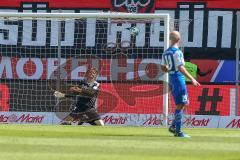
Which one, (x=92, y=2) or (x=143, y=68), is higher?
(x=92, y=2)

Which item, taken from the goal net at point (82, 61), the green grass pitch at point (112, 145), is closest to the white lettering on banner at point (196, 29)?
the goal net at point (82, 61)

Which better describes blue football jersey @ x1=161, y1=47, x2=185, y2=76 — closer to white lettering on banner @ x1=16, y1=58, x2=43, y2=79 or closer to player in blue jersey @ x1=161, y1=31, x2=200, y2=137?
player in blue jersey @ x1=161, y1=31, x2=200, y2=137

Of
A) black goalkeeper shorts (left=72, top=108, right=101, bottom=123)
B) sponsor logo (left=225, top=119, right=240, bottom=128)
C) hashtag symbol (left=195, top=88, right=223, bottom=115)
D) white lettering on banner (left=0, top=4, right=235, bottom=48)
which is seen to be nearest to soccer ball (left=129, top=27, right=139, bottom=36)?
white lettering on banner (left=0, top=4, right=235, bottom=48)

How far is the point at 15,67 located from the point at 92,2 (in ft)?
14.0

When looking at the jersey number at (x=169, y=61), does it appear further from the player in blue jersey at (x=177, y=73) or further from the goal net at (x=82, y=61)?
the goal net at (x=82, y=61)

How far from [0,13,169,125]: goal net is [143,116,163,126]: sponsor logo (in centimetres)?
32

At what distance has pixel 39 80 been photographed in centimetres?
2280

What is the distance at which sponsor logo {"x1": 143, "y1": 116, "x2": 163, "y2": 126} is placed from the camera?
61.1 feet

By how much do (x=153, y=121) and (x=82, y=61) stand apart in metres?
4.63

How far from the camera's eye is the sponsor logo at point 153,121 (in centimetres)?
1862

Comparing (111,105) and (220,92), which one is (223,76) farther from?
(111,105)

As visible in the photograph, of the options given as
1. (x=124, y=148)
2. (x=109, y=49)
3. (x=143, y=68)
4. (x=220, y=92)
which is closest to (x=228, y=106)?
(x=220, y=92)

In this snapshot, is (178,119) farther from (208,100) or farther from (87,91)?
(208,100)

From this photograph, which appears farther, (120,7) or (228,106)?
(120,7)
